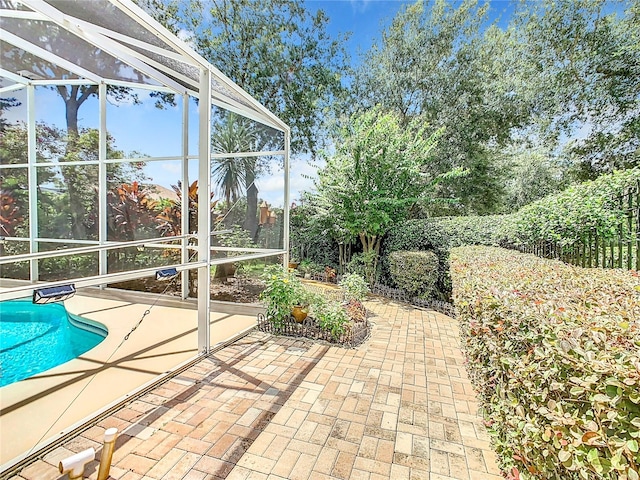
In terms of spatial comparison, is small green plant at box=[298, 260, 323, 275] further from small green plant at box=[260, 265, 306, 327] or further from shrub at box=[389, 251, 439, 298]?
small green plant at box=[260, 265, 306, 327]

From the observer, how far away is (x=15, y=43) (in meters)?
4.07

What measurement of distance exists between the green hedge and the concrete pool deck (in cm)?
299

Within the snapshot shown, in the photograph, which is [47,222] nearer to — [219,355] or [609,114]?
[219,355]

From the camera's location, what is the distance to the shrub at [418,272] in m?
6.48

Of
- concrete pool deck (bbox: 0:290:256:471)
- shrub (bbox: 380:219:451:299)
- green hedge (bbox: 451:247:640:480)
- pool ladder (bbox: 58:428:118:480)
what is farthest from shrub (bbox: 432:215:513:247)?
pool ladder (bbox: 58:428:118:480)

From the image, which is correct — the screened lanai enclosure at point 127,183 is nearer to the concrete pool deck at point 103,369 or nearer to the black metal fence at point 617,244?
the concrete pool deck at point 103,369

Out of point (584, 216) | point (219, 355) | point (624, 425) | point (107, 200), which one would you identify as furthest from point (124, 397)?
point (584, 216)

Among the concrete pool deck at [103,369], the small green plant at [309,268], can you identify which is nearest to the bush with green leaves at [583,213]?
the concrete pool deck at [103,369]

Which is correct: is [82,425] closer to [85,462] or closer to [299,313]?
[85,462]

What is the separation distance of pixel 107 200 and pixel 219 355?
13.9 feet

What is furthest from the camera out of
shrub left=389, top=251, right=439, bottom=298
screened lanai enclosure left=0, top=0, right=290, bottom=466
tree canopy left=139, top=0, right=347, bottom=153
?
tree canopy left=139, top=0, right=347, bottom=153

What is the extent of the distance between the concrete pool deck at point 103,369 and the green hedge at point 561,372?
9.81ft

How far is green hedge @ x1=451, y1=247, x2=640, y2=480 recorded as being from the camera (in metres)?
0.95

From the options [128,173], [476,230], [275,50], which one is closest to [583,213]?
[476,230]
